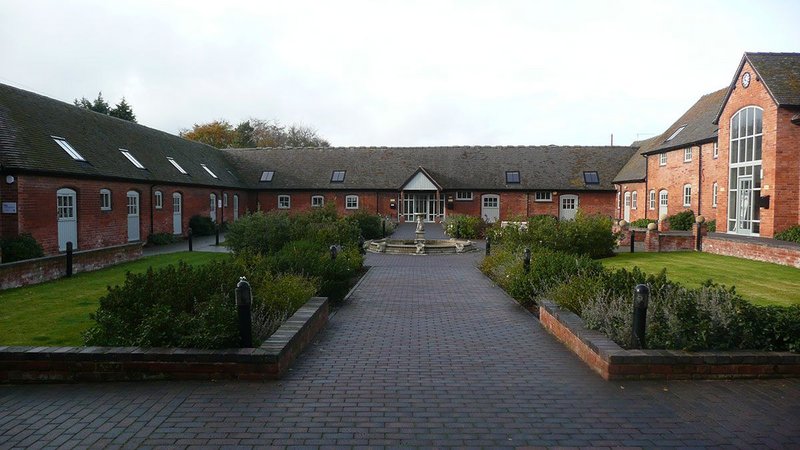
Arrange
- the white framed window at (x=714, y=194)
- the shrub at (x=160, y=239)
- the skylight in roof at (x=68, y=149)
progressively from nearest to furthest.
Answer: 1. the skylight in roof at (x=68, y=149)
2. the shrub at (x=160, y=239)
3. the white framed window at (x=714, y=194)

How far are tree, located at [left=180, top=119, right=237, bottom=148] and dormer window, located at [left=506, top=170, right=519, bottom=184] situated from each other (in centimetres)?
3627

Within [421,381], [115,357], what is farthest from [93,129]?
[421,381]

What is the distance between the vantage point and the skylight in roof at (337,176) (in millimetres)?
42031

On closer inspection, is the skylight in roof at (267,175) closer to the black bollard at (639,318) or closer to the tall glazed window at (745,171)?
the tall glazed window at (745,171)

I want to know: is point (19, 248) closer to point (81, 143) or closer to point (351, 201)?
point (81, 143)

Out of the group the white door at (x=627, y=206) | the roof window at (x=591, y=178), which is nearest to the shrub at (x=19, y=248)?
the white door at (x=627, y=206)

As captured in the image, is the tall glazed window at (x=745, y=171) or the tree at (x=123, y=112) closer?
the tall glazed window at (x=745, y=171)

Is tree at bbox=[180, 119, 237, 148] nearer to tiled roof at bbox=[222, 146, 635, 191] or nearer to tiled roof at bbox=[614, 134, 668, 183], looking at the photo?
tiled roof at bbox=[222, 146, 635, 191]

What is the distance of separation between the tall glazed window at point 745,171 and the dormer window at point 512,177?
1813 cm

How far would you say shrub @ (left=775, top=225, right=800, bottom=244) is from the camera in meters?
19.4

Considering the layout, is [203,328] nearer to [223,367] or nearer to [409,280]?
[223,367]

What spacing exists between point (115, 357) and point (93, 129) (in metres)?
22.5

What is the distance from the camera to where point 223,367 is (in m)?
5.96

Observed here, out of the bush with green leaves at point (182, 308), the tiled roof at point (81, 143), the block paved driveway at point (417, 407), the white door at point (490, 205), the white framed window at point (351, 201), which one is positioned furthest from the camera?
the white framed window at point (351, 201)
